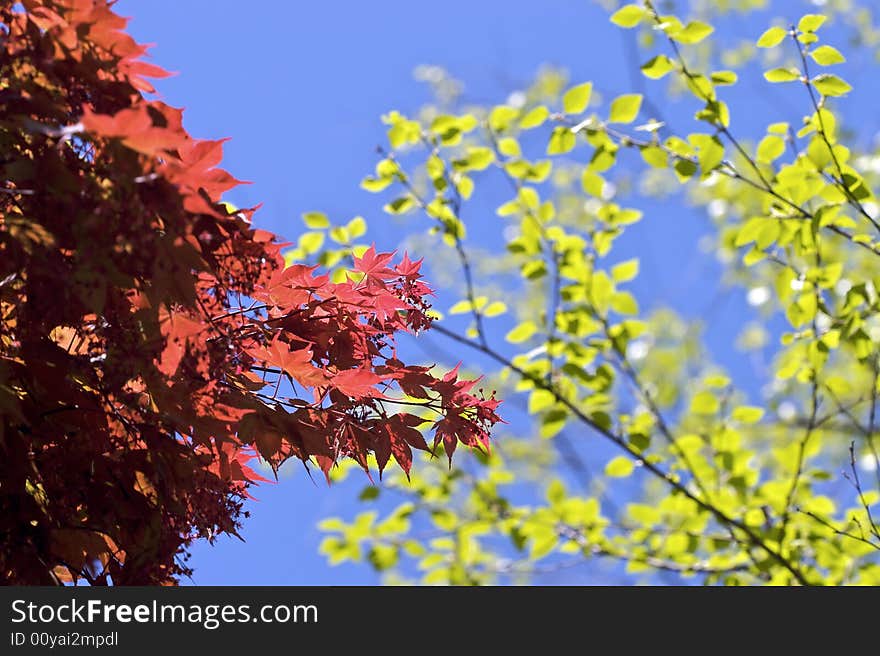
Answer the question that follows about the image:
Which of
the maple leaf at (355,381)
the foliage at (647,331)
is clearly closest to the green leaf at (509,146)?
the foliage at (647,331)

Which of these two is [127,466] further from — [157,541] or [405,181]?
[405,181]

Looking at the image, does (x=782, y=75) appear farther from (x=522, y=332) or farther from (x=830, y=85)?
(x=522, y=332)

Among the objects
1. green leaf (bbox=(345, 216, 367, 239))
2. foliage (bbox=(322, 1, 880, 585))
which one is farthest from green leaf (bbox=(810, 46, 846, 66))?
green leaf (bbox=(345, 216, 367, 239))

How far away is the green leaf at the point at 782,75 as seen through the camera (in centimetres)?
252

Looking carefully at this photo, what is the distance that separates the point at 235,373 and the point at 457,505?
14.9 ft

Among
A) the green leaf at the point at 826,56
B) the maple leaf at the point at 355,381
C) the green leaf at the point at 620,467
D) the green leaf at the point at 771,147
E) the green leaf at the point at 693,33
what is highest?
the green leaf at the point at 693,33

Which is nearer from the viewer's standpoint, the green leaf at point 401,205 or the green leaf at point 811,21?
the green leaf at point 811,21

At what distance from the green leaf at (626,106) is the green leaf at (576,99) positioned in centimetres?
12

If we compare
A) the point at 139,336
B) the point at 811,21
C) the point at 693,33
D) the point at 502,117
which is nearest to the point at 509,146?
the point at 502,117

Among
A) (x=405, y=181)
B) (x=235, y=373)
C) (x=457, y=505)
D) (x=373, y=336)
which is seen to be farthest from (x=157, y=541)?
(x=457, y=505)

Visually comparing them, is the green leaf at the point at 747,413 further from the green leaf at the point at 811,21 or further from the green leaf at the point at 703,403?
the green leaf at the point at 811,21

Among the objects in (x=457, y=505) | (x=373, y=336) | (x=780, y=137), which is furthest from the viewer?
(x=457, y=505)

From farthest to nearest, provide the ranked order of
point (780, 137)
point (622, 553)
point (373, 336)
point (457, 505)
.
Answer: point (457, 505) < point (622, 553) < point (780, 137) < point (373, 336)
